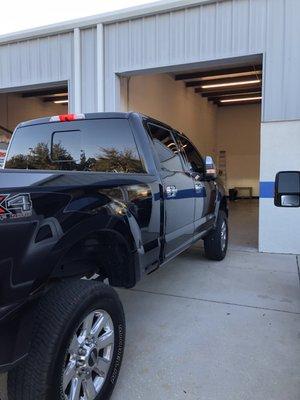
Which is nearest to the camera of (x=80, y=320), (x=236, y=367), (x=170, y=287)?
(x=80, y=320)

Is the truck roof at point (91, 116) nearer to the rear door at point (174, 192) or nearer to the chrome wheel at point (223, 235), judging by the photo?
the rear door at point (174, 192)

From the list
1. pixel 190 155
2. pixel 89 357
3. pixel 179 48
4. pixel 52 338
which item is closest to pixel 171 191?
pixel 190 155

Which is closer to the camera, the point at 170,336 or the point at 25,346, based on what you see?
the point at 25,346

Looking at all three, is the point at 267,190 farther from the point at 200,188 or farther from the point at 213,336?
the point at 213,336

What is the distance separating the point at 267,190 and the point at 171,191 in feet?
12.1

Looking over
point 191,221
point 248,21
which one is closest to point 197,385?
point 191,221

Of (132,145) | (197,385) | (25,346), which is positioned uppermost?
(132,145)

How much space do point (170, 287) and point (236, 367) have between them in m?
1.91

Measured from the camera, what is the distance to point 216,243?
5.89 meters

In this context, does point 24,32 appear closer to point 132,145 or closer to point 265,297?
point 132,145

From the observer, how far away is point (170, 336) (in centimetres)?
345

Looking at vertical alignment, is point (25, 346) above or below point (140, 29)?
below

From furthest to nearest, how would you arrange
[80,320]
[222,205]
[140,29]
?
[140,29]
[222,205]
[80,320]

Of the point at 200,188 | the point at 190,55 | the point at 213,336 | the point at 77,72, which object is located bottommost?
the point at 213,336
